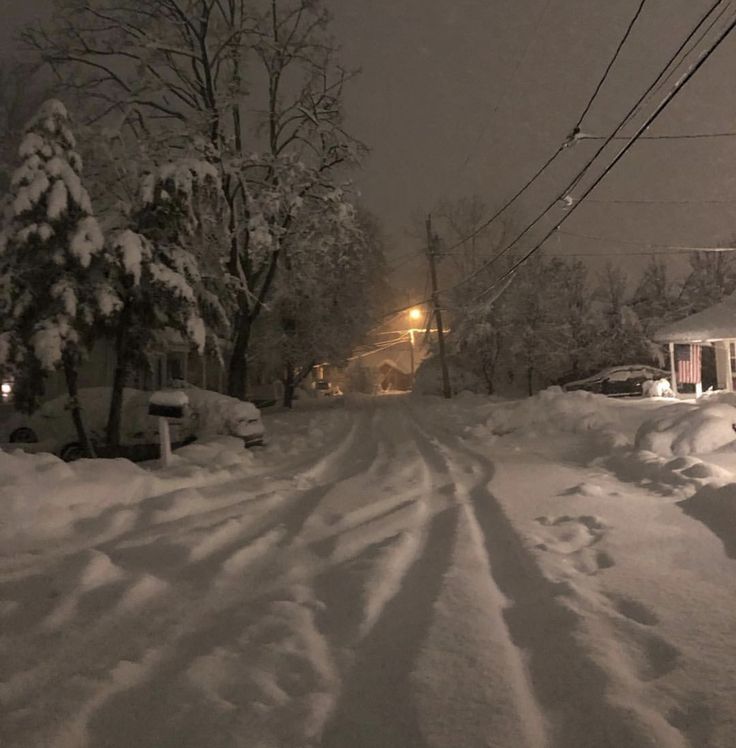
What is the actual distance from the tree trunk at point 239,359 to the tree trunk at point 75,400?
8.50 metres

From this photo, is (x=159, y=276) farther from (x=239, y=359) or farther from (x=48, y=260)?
(x=239, y=359)

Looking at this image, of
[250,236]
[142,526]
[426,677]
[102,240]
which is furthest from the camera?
[250,236]

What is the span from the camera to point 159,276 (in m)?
11.6

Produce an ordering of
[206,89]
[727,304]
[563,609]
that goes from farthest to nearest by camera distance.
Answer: [727,304]
[206,89]
[563,609]

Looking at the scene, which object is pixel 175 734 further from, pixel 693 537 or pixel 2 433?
pixel 2 433

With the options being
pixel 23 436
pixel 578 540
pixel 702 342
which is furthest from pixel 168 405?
pixel 702 342

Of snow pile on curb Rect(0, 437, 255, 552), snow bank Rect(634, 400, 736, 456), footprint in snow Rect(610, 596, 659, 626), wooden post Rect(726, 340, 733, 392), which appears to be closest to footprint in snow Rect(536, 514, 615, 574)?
footprint in snow Rect(610, 596, 659, 626)

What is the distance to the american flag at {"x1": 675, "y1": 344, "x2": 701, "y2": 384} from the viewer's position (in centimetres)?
2592

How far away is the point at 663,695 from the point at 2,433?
14.2m

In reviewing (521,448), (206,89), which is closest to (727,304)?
(521,448)

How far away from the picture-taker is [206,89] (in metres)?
20.0

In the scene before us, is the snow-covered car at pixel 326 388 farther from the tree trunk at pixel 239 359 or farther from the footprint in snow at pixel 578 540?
the footprint in snow at pixel 578 540

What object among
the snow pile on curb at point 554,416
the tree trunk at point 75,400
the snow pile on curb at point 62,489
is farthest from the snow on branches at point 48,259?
the snow pile on curb at point 554,416

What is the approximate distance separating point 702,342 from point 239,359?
60.2 feet
